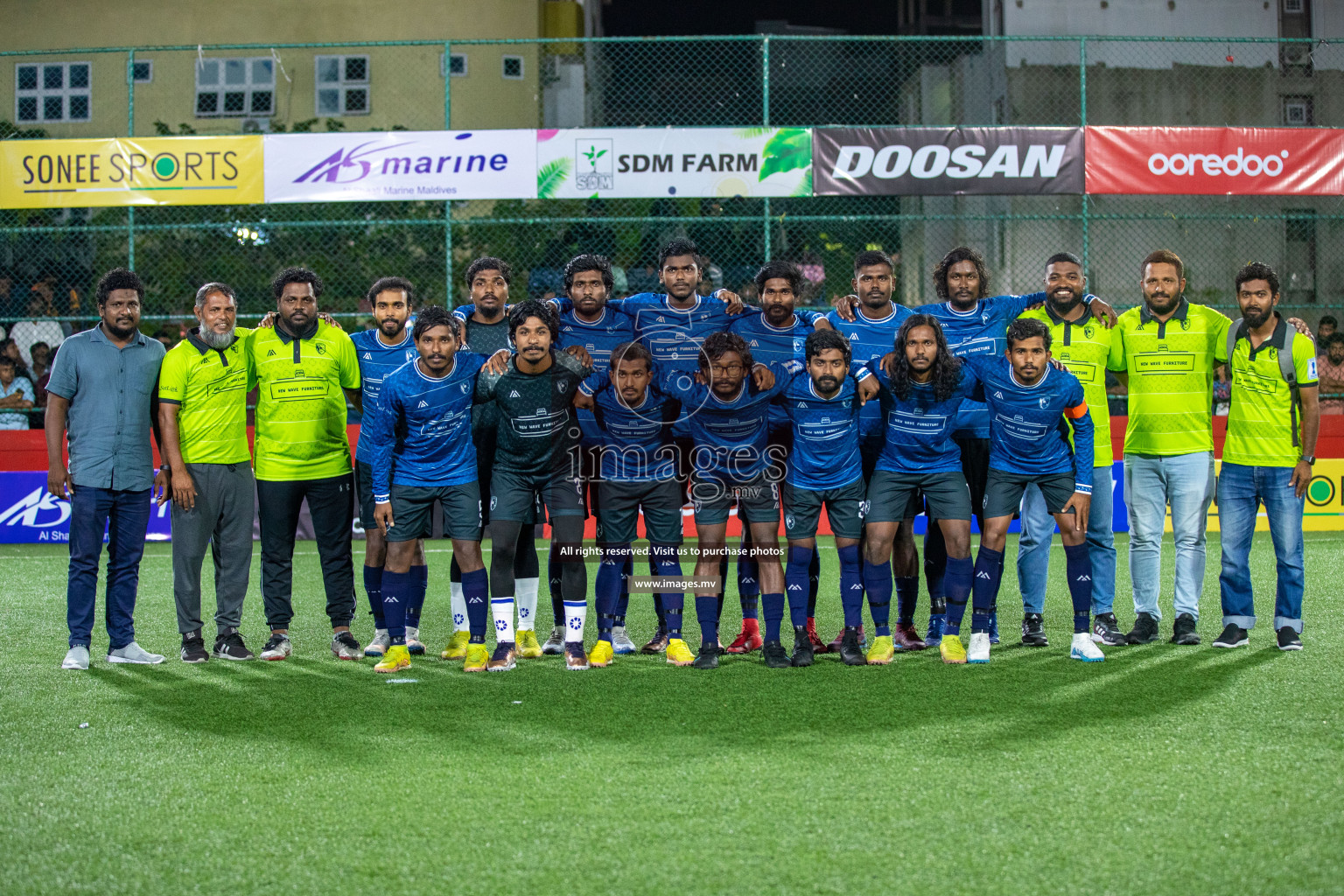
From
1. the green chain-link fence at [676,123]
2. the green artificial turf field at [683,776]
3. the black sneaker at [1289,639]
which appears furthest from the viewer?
the green chain-link fence at [676,123]

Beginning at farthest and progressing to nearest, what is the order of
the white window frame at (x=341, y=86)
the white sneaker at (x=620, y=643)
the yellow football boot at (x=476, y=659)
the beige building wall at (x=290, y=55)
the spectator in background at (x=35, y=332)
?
1. the white window frame at (x=341, y=86)
2. the beige building wall at (x=290, y=55)
3. the spectator in background at (x=35, y=332)
4. the white sneaker at (x=620, y=643)
5. the yellow football boot at (x=476, y=659)

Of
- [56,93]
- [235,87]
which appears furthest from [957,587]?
[56,93]

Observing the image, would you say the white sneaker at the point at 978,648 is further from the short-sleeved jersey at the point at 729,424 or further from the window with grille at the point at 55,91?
the window with grille at the point at 55,91

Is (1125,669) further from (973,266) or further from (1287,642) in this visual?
(973,266)

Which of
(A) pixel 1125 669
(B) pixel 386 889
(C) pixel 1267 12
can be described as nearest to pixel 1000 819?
(B) pixel 386 889

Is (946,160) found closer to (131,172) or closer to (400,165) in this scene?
(400,165)

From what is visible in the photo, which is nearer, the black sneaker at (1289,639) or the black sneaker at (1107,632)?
the black sneaker at (1289,639)

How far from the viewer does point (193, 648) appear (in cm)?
675

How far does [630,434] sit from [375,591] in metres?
1.80

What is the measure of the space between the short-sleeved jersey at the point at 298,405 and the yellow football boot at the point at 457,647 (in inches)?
43.7

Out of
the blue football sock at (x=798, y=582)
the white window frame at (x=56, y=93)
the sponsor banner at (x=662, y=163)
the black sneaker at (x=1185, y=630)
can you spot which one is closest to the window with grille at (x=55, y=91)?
the white window frame at (x=56, y=93)

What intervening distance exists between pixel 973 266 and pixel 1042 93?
1408cm

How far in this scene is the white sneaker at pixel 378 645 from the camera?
6.79 metres

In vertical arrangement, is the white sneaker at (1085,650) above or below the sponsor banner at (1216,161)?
below
